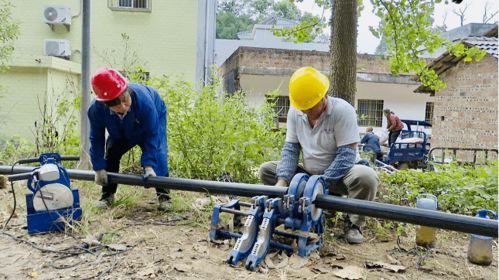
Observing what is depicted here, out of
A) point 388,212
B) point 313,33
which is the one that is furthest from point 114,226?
point 313,33

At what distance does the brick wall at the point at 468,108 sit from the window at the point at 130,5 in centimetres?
910

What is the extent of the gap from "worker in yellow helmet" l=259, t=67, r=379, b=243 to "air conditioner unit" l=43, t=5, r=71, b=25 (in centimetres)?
915

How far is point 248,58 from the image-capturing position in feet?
48.4

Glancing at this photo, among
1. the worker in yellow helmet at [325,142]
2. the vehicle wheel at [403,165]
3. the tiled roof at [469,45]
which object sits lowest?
the vehicle wheel at [403,165]

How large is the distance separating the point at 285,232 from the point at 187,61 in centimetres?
896

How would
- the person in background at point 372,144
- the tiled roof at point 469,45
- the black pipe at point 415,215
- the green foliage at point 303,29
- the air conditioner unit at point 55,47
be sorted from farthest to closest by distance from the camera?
the tiled roof at point 469,45, the air conditioner unit at point 55,47, the person in background at point 372,144, the green foliage at point 303,29, the black pipe at point 415,215

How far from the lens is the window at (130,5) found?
10672 millimetres

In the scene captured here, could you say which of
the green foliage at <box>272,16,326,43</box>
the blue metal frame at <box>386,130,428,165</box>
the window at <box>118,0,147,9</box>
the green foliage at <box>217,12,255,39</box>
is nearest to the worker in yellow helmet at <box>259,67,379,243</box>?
the green foliage at <box>272,16,326,43</box>

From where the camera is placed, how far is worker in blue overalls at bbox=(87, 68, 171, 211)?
307cm

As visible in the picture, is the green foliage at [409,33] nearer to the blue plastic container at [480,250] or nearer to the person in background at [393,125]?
the blue plastic container at [480,250]

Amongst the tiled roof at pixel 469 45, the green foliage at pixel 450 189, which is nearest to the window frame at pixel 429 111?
the tiled roof at pixel 469 45

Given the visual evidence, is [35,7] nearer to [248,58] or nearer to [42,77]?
[42,77]

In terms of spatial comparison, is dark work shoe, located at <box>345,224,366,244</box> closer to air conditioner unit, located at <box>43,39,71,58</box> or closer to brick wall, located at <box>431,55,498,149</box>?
brick wall, located at <box>431,55,498,149</box>

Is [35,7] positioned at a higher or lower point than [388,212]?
higher
